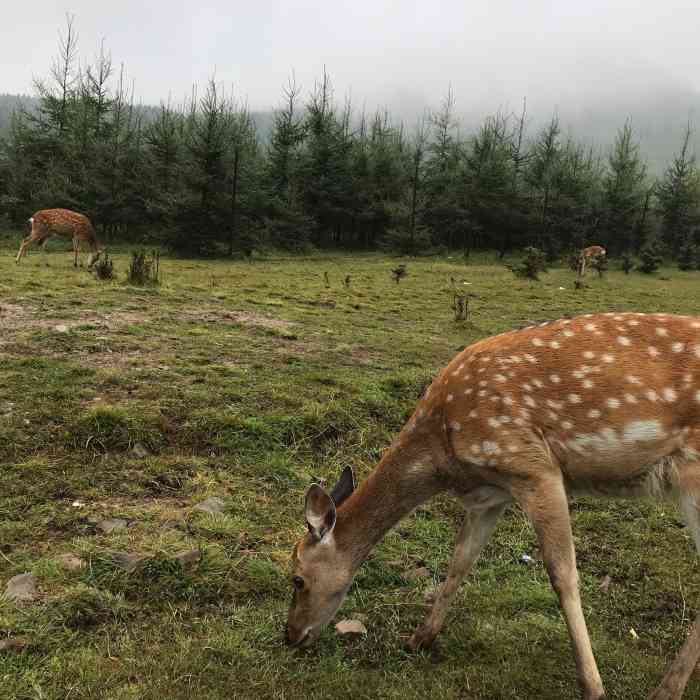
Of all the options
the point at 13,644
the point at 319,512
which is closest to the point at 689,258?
the point at 319,512

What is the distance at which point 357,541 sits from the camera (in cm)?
344

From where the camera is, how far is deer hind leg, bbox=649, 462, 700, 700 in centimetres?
298

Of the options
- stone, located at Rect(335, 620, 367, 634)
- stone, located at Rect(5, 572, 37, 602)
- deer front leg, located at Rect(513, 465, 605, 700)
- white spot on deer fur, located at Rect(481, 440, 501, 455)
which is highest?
white spot on deer fur, located at Rect(481, 440, 501, 455)

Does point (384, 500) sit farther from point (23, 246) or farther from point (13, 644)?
point (23, 246)

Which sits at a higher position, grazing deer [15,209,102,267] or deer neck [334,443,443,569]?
grazing deer [15,209,102,267]

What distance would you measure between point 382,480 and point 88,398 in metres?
3.67

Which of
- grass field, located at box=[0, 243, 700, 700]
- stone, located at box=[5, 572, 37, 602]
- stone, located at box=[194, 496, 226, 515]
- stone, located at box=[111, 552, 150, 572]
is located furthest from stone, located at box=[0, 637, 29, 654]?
stone, located at box=[194, 496, 226, 515]

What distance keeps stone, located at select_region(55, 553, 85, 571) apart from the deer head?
1.39 meters

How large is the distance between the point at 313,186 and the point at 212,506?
115ft

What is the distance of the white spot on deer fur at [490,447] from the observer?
3.16 metres

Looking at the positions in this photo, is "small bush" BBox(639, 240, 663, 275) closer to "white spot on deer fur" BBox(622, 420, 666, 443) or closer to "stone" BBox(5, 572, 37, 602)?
"white spot on deer fur" BBox(622, 420, 666, 443)

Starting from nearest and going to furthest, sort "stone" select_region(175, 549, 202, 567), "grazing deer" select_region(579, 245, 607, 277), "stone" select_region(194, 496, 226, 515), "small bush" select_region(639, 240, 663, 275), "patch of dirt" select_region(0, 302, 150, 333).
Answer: "stone" select_region(175, 549, 202, 567), "stone" select_region(194, 496, 226, 515), "patch of dirt" select_region(0, 302, 150, 333), "grazing deer" select_region(579, 245, 607, 277), "small bush" select_region(639, 240, 663, 275)

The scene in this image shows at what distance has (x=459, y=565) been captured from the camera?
→ 3648 mm

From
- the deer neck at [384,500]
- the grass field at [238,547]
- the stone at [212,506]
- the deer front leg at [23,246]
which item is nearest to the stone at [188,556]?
the grass field at [238,547]
